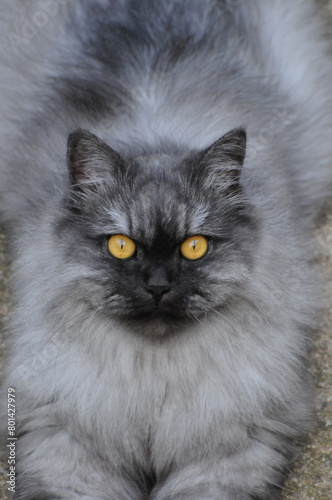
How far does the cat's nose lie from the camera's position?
2.82 meters

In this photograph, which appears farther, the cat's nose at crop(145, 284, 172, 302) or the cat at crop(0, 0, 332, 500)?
the cat at crop(0, 0, 332, 500)

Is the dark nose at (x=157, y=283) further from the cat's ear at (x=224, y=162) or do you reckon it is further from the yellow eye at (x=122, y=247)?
the cat's ear at (x=224, y=162)

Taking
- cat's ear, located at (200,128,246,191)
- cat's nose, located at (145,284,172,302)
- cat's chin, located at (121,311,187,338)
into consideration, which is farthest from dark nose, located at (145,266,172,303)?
cat's ear, located at (200,128,246,191)

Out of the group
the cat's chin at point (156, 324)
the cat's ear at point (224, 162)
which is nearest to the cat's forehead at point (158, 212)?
the cat's ear at point (224, 162)

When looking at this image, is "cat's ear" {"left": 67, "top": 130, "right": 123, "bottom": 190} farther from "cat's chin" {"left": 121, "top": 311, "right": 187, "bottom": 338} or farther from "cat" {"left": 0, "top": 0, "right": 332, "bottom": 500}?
"cat's chin" {"left": 121, "top": 311, "right": 187, "bottom": 338}

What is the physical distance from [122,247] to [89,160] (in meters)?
0.35

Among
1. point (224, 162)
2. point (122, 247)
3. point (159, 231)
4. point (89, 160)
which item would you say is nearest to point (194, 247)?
point (159, 231)

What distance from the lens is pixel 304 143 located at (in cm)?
427

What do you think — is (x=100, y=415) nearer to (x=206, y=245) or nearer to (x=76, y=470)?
(x=76, y=470)

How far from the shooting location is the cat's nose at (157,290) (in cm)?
282

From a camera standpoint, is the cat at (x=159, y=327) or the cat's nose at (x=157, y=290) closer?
the cat's nose at (x=157, y=290)

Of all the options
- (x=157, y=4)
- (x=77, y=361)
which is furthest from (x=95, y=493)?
(x=157, y=4)

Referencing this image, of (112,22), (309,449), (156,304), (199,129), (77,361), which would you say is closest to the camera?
(156,304)

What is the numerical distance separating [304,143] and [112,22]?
1.12m
